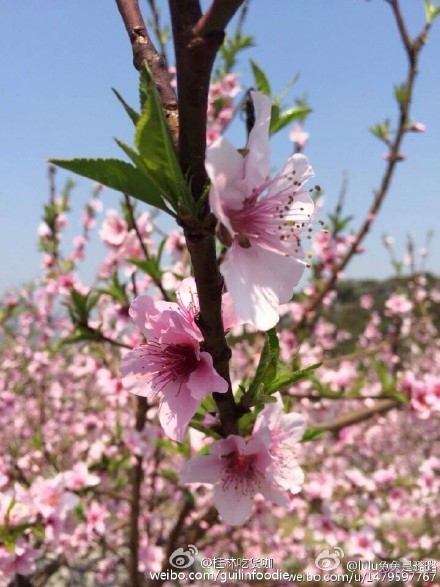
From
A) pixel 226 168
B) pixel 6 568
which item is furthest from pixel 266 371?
pixel 6 568

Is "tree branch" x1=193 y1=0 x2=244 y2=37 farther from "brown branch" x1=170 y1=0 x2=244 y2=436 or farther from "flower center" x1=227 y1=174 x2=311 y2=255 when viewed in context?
"flower center" x1=227 y1=174 x2=311 y2=255

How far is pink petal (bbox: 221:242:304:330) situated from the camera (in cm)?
68

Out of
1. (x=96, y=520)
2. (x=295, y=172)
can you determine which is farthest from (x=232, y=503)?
(x=96, y=520)

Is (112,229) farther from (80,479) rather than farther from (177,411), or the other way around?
(177,411)

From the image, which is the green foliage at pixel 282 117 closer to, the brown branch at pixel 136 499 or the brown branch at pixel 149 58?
the brown branch at pixel 149 58

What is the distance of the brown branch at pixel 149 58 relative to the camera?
690mm

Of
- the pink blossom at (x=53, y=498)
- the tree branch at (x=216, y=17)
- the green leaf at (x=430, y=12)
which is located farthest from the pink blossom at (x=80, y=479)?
the green leaf at (x=430, y=12)

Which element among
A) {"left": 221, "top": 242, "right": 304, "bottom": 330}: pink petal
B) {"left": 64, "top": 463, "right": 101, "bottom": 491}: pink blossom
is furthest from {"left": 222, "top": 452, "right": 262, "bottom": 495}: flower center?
{"left": 64, "top": 463, "right": 101, "bottom": 491}: pink blossom

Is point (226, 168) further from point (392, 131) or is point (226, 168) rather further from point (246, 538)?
point (246, 538)

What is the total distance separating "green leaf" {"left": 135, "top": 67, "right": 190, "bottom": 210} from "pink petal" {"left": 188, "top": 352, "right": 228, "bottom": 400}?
305 millimetres

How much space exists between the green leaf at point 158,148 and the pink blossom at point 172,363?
272 millimetres

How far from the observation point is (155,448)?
3285 mm

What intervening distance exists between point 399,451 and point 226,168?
36.9 ft

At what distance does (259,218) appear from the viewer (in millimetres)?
843
